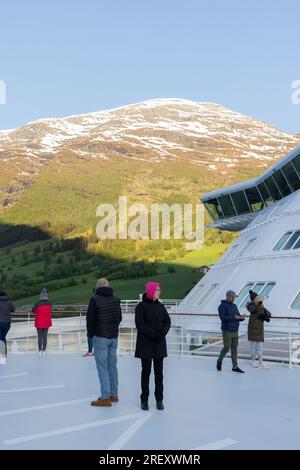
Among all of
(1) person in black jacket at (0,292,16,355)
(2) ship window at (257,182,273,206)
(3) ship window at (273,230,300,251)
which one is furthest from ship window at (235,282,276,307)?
(2) ship window at (257,182,273,206)

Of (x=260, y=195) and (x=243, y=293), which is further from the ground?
(x=260, y=195)

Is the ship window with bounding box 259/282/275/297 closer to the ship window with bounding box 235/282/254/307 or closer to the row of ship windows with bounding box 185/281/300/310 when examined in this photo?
the row of ship windows with bounding box 185/281/300/310

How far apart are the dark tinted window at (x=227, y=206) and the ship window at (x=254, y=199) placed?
243 centimetres

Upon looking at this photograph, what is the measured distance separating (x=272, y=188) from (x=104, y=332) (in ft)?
77.9

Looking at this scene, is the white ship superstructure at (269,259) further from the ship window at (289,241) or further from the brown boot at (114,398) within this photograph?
the brown boot at (114,398)

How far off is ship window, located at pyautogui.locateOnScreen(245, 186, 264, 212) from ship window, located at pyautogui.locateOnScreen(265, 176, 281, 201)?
2278mm

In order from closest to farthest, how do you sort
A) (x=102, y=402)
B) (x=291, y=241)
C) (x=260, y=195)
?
1. (x=102, y=402)
2. (x=291, y=241)
3. (x=260, y=195)

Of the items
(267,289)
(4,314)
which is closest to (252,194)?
(267,289)

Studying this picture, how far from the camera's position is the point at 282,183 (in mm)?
29391

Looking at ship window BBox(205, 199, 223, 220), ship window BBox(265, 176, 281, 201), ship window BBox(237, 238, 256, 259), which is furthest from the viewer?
ship window BBox(205, 199, 223, 220)

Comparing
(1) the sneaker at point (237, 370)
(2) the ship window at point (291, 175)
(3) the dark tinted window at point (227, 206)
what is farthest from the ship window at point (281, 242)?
(3) the dark tinted window at point (227, 206)

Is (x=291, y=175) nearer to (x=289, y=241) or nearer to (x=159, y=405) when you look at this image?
(x=289, y=241)

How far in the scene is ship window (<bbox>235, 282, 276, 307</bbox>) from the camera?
65.8 ft
